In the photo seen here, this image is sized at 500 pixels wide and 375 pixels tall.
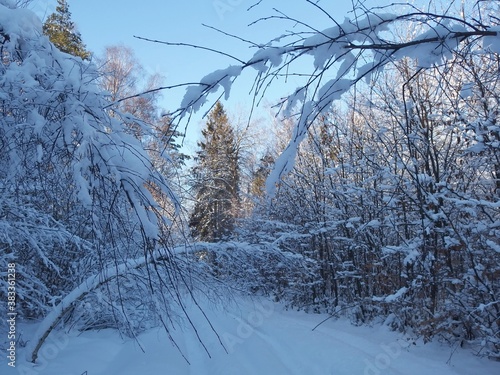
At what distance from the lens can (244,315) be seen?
12109 millimetres

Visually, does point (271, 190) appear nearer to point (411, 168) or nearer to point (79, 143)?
point (79, 143)

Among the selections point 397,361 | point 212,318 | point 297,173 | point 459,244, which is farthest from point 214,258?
point 212,318

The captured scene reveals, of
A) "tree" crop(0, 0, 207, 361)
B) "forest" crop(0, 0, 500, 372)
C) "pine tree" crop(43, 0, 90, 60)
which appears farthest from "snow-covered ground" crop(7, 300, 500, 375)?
"pine tree" crop(43, 0, 90, 60)

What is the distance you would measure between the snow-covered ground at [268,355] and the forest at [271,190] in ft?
1.03

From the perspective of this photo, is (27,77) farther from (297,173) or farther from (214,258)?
(297,173)

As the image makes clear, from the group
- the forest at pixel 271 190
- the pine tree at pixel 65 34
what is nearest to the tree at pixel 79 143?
the forest at pixel 271 190

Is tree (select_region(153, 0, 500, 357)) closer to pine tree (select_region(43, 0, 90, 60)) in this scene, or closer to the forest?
the forest

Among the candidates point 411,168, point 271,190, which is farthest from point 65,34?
point 271,190

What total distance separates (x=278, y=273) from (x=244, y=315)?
133 inches

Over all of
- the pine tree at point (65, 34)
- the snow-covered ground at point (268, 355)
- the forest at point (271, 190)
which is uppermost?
the pine tree at point (65, 34)

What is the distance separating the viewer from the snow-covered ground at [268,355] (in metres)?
5.36

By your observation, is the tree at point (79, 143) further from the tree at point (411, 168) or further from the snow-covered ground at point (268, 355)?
the snow-covered ground at point (268, 355)

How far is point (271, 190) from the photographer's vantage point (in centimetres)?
164

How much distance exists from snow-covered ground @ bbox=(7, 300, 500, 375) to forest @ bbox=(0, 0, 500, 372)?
313mm
